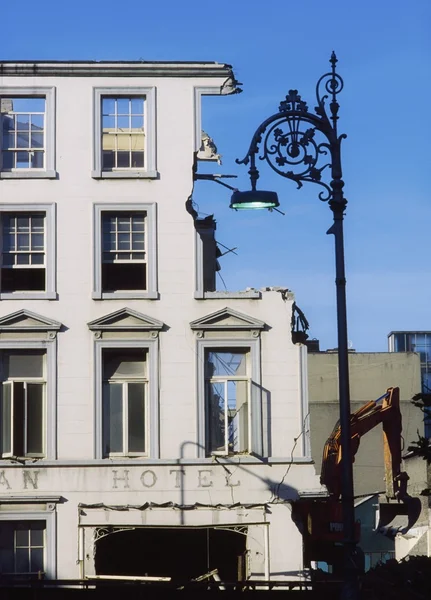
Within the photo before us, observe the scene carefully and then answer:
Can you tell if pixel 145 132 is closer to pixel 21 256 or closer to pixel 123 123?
pixel 123 123

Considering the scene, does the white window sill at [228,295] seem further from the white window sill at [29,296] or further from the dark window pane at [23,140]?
the dark window pane at [23,140]

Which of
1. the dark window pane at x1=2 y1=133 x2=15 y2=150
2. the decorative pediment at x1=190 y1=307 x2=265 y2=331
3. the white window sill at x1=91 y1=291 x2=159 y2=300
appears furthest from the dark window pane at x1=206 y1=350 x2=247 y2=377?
the dark window pane at x1=2 y1=133 x2=15 y2=150

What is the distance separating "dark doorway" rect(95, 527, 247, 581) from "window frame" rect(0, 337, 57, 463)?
2.66 meters

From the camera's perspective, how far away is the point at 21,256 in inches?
1293

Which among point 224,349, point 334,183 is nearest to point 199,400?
point 224,349

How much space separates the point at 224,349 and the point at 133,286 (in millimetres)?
2774

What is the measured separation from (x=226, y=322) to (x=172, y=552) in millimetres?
5822

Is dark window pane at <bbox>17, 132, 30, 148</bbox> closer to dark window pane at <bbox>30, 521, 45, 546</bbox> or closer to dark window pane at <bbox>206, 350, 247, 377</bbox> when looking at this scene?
dark window pane at <bbox>206, 350, 247, 377</bbox>

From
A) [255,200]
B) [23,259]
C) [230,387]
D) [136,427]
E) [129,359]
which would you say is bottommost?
[136,427]

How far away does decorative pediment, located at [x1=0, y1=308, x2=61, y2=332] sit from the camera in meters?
32.3

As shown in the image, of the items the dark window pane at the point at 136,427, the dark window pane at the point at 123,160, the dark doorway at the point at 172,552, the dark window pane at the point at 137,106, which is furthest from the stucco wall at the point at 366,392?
the dark window pane at the point at 137,106

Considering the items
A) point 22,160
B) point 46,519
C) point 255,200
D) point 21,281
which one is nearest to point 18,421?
point 46,519

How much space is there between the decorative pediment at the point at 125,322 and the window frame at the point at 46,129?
389cm

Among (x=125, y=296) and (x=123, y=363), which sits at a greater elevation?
(x=125, y=296)
